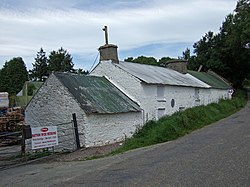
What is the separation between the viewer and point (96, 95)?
19.4 m

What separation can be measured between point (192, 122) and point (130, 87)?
4.59 m

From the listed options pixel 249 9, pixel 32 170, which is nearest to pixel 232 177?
pixel 32 170

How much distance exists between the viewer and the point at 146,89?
72.3 ft

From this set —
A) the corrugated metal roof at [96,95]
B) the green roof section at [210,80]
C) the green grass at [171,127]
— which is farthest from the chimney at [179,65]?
the corrugated metal roof at [96,95]

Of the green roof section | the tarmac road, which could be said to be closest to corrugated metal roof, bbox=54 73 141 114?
the tarmac road

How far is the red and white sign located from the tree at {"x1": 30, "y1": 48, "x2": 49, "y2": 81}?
74.1 metres

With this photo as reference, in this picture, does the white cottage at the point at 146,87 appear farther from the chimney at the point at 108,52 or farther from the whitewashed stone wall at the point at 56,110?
the whitewashed stone wall at the point at 56,110

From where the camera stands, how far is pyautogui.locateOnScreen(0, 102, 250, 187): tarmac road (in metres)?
7.81

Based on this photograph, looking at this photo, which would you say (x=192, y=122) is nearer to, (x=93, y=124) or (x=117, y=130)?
(x=117, y=130)

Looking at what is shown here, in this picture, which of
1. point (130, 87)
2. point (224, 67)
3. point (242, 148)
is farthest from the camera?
point (224, 67)

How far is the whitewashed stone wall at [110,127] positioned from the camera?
1680cm

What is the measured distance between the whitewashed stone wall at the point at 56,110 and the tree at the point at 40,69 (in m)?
69.9

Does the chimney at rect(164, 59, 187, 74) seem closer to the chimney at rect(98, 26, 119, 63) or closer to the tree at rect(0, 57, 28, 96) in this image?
the chimney at rect(98, 26, 119, 63)

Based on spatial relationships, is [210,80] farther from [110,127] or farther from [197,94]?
[110,127]
